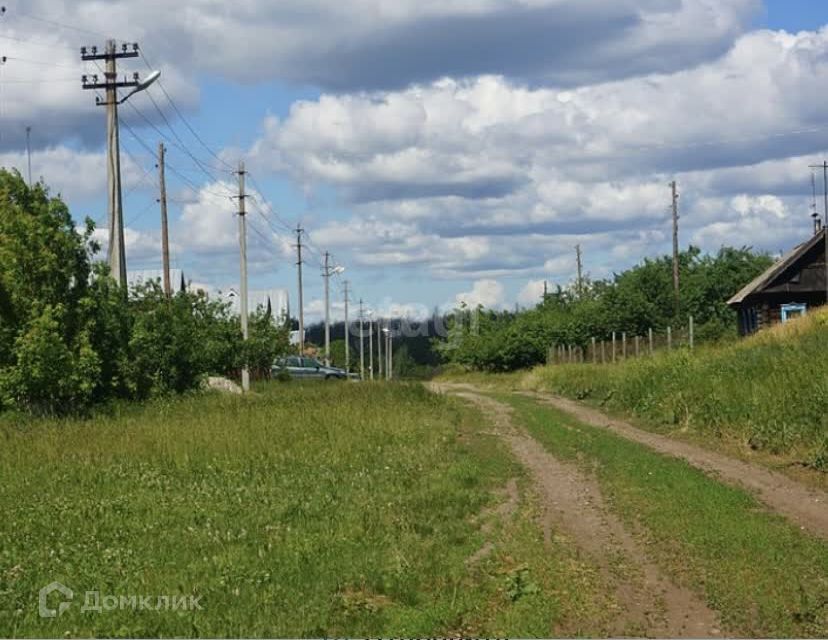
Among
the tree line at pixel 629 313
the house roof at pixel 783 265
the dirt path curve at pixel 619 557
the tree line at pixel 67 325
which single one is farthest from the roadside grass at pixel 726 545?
the tree line at pixel 629 313

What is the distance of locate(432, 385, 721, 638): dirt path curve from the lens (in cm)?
734

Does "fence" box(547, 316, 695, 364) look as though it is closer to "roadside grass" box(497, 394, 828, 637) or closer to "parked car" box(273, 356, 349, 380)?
"parked car" box(273, 356, 349, 380)

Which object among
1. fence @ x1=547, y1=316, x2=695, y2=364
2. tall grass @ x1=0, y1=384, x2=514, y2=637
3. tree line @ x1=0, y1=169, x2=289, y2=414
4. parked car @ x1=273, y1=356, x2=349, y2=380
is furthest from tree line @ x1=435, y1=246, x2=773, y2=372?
tall grass @ x1=0, y1=384, x2=514, y2=637

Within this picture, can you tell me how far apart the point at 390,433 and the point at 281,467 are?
3966 millimetres

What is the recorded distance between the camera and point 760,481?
1341 centimetres

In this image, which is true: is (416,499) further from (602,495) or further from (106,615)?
(106,615)

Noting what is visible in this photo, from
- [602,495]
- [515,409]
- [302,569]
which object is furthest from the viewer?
[515,409]

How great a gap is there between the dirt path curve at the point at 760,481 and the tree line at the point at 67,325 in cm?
1225

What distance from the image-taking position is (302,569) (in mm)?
8578

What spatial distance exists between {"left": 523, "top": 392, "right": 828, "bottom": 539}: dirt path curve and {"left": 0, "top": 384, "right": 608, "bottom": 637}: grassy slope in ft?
8.82

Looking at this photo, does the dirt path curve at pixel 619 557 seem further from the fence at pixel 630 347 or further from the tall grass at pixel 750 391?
the fence at pixel 630 347

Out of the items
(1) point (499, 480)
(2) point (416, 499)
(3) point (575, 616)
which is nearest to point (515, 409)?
(1) point (499, 480)

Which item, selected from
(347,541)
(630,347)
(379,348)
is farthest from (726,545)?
(379,348)

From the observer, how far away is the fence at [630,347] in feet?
117
